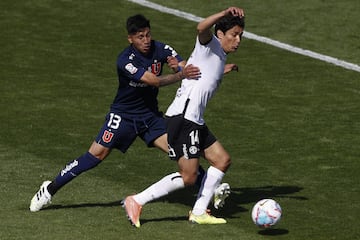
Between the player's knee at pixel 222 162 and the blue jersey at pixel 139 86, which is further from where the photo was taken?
the blue jersey at pixel 139 86

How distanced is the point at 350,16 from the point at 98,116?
8480mm

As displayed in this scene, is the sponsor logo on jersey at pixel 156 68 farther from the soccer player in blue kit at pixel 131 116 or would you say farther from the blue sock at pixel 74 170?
the blue sock at pixel 74 170

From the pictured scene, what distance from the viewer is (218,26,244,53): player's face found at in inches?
547

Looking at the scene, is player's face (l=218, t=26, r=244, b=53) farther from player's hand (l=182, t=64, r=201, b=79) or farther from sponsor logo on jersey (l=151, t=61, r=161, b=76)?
sponsor logo on jersey (l=151, t=61, r=161, b=76)

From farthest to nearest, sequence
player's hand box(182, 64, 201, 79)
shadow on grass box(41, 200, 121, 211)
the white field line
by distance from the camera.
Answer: the white field line < shadow on grass box(41, 200, 121, 211) < player's hand box(182, 64, 201, 79)

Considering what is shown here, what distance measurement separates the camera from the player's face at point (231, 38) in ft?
45.5

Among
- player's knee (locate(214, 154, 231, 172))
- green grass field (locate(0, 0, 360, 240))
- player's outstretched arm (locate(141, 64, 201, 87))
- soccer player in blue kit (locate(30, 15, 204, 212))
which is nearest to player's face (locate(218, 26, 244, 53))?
player's outstretched arm (locate(141, 64, 201, 87))

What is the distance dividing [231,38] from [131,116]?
6.15 feet

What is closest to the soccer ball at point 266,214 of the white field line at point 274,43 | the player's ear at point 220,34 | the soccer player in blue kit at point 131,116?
the soccer player in blue kit at point 131,116

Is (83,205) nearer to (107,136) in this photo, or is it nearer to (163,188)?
(107,136)

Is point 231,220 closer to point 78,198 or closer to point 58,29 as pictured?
point 78,198

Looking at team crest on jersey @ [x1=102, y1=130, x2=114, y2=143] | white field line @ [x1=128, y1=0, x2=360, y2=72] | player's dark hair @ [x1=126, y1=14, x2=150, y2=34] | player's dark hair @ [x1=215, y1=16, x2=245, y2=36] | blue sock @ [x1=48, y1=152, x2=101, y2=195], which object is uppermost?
player's dark hair @ [x1=215, y1=16, x2=245, y2=36]

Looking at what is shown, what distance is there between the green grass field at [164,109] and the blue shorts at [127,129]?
0.88 m

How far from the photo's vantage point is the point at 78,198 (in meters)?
15.3
